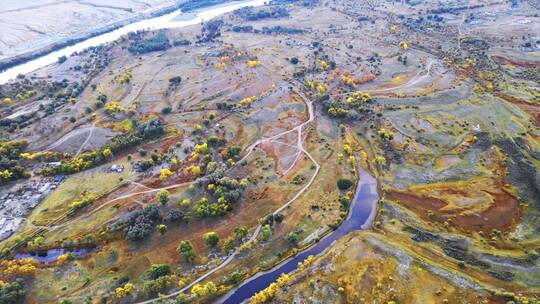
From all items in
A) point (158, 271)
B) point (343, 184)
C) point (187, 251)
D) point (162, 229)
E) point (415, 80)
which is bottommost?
point (158, 271)

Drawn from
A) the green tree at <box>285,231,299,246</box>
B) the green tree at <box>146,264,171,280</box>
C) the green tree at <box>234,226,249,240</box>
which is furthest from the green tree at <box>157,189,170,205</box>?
the green tree at <box>285,231,299,246</box>

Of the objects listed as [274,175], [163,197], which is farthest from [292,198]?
[163,197]

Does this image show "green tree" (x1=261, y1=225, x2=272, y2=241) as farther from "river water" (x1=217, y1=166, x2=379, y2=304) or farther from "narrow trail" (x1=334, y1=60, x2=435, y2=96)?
"narrow trail" (x1=334, y1=60, x2=435, y2=96)

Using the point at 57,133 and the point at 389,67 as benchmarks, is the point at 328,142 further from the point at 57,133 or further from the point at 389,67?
the point at 57,133

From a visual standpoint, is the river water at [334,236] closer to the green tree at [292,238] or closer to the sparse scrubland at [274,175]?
the sparse scrubland at [274,175]

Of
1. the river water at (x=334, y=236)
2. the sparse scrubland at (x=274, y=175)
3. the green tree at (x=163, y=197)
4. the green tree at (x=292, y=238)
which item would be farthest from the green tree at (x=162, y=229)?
the green tree at (x=292, y=238)

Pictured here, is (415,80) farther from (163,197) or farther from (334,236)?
(163,197)
